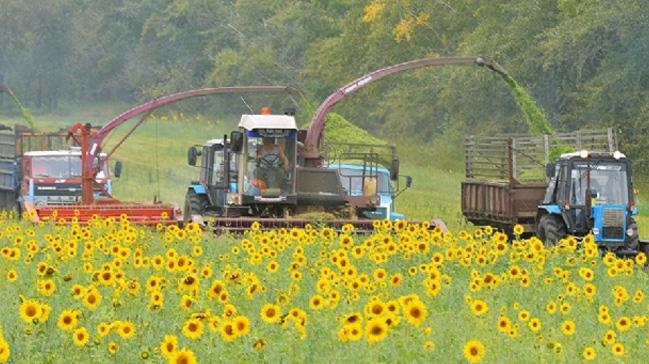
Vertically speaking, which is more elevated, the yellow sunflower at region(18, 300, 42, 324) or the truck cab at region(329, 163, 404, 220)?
the truck cab at region(329, 163, 404, 220)

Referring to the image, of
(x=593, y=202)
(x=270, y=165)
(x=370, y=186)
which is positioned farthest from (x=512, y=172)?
(x=270, y=165)

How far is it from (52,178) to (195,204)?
578 cm

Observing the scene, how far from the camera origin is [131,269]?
44.3 feet

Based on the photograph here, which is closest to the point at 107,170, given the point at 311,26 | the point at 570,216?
the point at 570,216

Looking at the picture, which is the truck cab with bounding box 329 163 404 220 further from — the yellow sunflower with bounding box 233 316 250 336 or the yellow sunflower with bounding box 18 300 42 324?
the yellow sunflower with bounding box 233 316 250 336

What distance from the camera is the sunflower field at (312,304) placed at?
9266 millimetres

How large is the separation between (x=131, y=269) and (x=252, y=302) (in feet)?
5.69

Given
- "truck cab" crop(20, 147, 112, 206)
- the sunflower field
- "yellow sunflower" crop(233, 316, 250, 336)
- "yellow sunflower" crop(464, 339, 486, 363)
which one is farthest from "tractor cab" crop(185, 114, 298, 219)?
"yellow sunflower" crop(464, 339, 486, 363)

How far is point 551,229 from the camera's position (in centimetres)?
2306

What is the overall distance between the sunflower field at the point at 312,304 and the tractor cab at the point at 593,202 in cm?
612

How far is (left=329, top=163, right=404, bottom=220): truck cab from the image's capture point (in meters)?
25.1

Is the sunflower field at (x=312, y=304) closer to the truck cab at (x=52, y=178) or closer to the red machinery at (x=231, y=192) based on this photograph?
the red machinery at (x=231, y=192)

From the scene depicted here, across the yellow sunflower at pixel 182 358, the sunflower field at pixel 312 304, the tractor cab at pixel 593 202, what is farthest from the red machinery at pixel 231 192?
the yellow sunflower at pixel 182 358

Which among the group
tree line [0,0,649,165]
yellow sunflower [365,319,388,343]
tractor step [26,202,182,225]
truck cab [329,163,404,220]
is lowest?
yellow sunflower [365,319,388,343]
